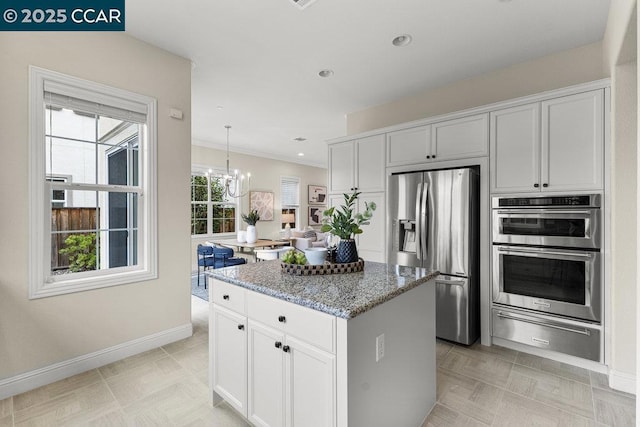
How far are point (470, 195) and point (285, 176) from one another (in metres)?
6.16

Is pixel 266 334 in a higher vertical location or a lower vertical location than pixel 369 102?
lower

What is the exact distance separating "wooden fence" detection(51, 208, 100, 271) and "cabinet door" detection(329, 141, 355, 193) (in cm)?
261

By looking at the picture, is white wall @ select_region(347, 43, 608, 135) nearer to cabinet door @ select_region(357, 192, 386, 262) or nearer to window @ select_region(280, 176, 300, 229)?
cabinet door @ select_region(357, 192, 386, 262)

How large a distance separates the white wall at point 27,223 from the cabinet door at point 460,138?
257 cm

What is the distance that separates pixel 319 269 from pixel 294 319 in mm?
439

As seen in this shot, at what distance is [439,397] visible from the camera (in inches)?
82.0

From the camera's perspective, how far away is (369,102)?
4.14 meters

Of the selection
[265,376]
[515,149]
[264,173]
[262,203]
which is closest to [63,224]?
[265,376]

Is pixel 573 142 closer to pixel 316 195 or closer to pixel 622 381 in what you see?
pixel 622 381

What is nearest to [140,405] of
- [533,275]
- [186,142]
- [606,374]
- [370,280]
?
[370,280]

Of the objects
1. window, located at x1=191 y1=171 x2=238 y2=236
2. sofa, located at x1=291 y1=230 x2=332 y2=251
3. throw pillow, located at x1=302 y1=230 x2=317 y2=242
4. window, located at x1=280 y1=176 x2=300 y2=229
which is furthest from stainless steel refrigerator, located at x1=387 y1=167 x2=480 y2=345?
window, located at x1=280 y1=176 x2=300 y2=229

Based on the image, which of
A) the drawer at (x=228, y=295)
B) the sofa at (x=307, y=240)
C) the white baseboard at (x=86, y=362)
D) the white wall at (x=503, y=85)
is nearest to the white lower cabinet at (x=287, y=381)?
the drawer at (x=228, y=295)

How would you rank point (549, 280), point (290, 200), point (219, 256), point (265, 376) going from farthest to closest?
point (290, 200)
point (219, 256)
point (549, 280)
point (265, 376)

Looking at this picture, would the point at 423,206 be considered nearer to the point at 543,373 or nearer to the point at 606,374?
the point at 543,373
